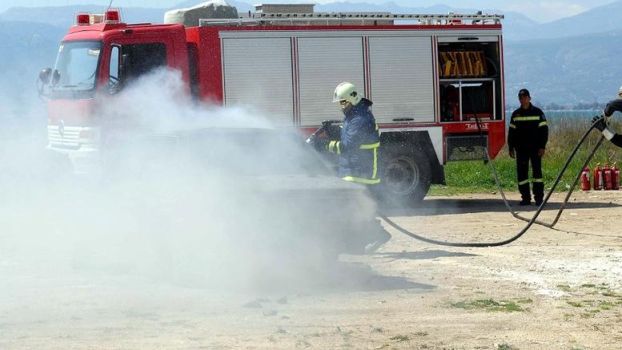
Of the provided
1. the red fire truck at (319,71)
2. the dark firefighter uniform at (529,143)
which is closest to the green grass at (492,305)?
the red fire truck at (319,71)

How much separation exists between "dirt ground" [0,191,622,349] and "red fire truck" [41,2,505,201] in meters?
5.54

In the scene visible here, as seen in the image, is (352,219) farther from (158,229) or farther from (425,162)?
(425,162)

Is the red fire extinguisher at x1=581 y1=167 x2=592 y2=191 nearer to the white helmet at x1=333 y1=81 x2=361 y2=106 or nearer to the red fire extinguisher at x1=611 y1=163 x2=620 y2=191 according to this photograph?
the red fire extinguisher at x1=611 y1=163 x2=620 y2=191

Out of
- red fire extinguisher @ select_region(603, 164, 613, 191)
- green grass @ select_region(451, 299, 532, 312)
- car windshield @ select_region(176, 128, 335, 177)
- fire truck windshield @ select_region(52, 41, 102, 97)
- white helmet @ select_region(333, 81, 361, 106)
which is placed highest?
fire truck windshield @ select_region(52, 41, 102, 97)

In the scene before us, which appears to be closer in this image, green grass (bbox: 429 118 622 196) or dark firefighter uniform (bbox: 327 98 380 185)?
dark firefighter uniform (bbox: 327 98 380 185)

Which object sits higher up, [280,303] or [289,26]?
[289,26]

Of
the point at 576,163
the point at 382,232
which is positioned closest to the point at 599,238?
Answer: the point at 382,232

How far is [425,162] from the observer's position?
19.0 m

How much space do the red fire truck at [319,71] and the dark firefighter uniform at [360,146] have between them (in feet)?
16.8

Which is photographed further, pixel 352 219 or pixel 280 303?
pixel 352 219

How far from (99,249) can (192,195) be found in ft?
8.06

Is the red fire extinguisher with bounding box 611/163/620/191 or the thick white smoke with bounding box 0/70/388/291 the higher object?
the thick white smoke with bounding box 0/70/388/291

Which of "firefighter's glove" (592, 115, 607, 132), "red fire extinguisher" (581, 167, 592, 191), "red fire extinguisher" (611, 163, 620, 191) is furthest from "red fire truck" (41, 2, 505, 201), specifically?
"firefighter's glove" (592, 115, 607, 132)

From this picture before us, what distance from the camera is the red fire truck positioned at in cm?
1727
